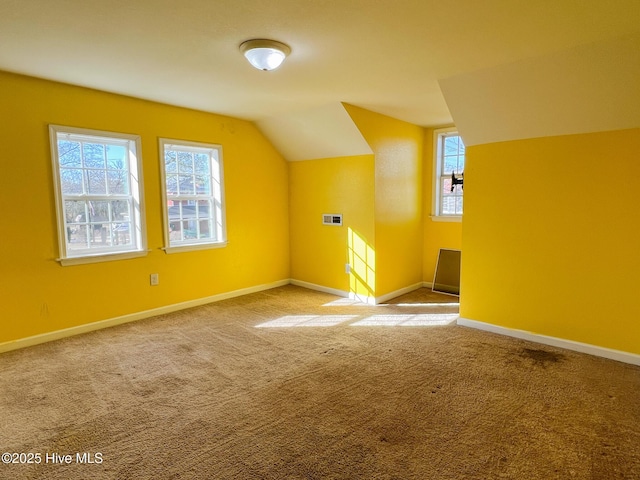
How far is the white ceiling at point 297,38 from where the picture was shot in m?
1.99

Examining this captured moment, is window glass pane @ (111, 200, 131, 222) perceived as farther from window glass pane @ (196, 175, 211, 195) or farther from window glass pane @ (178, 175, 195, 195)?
window glass pane @ (196, 175, 211, 195)

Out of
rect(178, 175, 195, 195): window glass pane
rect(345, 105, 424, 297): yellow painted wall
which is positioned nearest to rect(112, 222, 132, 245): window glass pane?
rect(178, 175, 195, 195): window glass pane

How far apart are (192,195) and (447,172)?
3432 millimetres

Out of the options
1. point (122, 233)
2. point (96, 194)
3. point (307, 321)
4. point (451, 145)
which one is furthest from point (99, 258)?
point (451, 145)

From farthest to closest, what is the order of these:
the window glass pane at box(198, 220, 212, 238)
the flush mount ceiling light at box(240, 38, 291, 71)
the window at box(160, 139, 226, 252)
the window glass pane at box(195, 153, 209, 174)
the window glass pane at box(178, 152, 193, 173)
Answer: the window glass pane at box(198, 220, 212, 238) < the window glass pane at box(195, 153, 209, 174) < the window glass pane at box(178, 152, 193, 173) < the window at box(160, 139, 226, 252) < the flush mount ceiling light at box(240, 38, 291, 71)

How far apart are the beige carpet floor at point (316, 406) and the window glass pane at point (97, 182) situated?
1.42m

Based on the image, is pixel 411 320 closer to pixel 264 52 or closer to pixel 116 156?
pixel 264 52

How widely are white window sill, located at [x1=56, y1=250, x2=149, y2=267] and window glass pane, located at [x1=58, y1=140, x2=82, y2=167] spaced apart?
0.89 metres

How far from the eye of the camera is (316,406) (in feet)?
7.69

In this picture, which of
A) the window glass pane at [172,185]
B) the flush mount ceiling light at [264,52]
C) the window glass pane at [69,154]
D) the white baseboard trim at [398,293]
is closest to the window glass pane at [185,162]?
the window glass pane at [172,185]

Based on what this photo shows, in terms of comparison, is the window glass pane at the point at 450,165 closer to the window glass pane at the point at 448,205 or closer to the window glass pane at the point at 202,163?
the window glass pane at the point at 448,205

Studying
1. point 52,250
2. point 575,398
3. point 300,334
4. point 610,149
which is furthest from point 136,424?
point 610,149

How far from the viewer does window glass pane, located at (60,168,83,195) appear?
348 cm

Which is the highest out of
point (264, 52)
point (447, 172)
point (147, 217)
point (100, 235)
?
point (264, 52)
